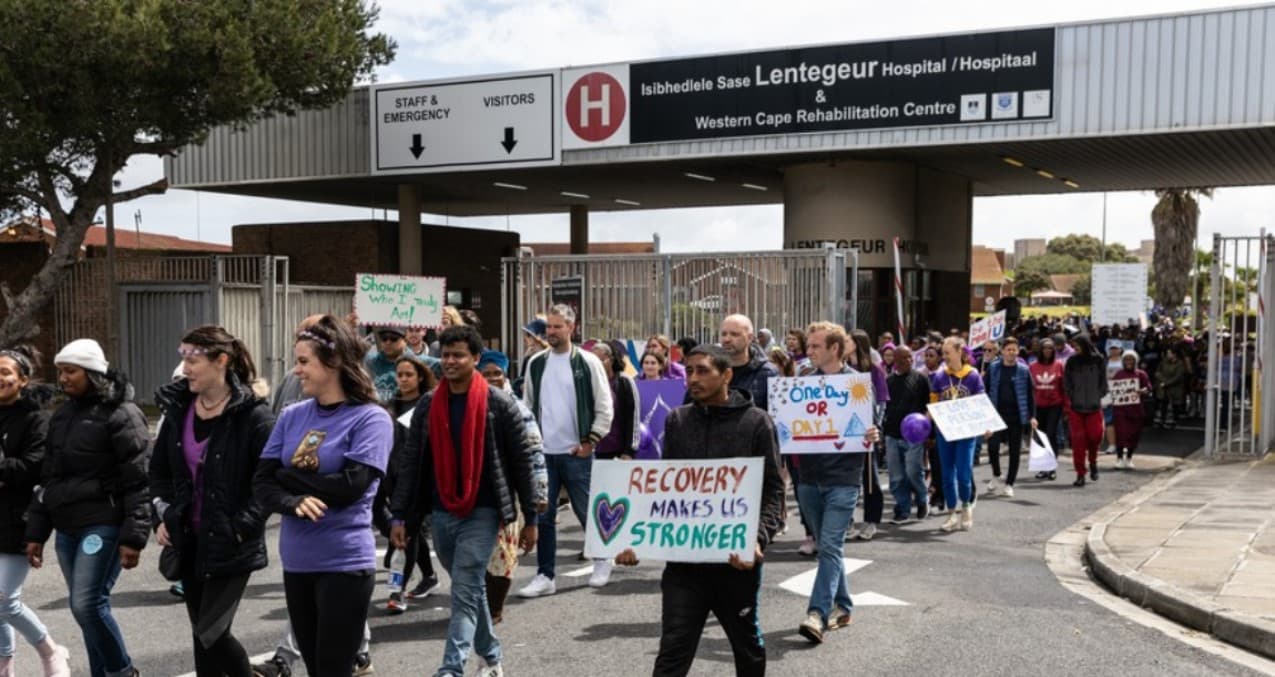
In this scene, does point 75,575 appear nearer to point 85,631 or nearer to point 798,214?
point 85,631

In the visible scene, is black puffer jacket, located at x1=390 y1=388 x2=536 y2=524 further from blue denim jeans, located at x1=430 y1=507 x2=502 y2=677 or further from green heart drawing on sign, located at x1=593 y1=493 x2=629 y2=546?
green heart drawing on sign, located at x1=593 y1=493 x2=629 y2=546

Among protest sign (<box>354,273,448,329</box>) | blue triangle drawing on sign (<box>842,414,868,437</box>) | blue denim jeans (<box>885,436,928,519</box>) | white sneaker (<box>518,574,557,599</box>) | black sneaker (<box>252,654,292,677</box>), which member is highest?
protest sign (<box>354,273,448,329</box>)

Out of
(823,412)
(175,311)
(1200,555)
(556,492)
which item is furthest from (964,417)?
(175,311)

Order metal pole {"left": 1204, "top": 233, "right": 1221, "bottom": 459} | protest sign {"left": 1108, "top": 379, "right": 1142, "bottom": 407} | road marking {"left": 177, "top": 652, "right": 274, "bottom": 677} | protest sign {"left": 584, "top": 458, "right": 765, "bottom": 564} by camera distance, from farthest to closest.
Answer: protest sign {"left": 1108, "top": 379, "right": 1142, "bottom": 407}, metal pole {"left": 1204, "top": 233, "right": 1221, "bottom": 459}, road marking {"left": 177, "top": 652, "right": 274, "bottom": 677}, protest sign {"left": 584, "top": 458, "right": 765, "bottom": 564}

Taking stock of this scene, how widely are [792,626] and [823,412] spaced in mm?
1332

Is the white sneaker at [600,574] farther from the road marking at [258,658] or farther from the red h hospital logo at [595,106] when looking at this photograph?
the red h hospital logo at [595,106]

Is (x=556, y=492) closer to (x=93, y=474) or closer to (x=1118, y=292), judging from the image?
(x=93, y=474)

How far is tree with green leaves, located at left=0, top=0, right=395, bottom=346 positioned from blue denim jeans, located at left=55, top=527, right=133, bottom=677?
50.0 feet

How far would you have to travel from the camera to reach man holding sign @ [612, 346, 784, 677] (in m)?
5.10

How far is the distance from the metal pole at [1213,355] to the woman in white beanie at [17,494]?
13.9 m

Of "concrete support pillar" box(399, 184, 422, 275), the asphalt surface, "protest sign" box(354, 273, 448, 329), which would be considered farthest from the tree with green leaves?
the asphalt surface

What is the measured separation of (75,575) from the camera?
5.57 meters

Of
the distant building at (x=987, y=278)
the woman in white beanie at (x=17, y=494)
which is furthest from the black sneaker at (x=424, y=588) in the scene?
the distant building at (x=987, y=278)

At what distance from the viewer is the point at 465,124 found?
953 inches
